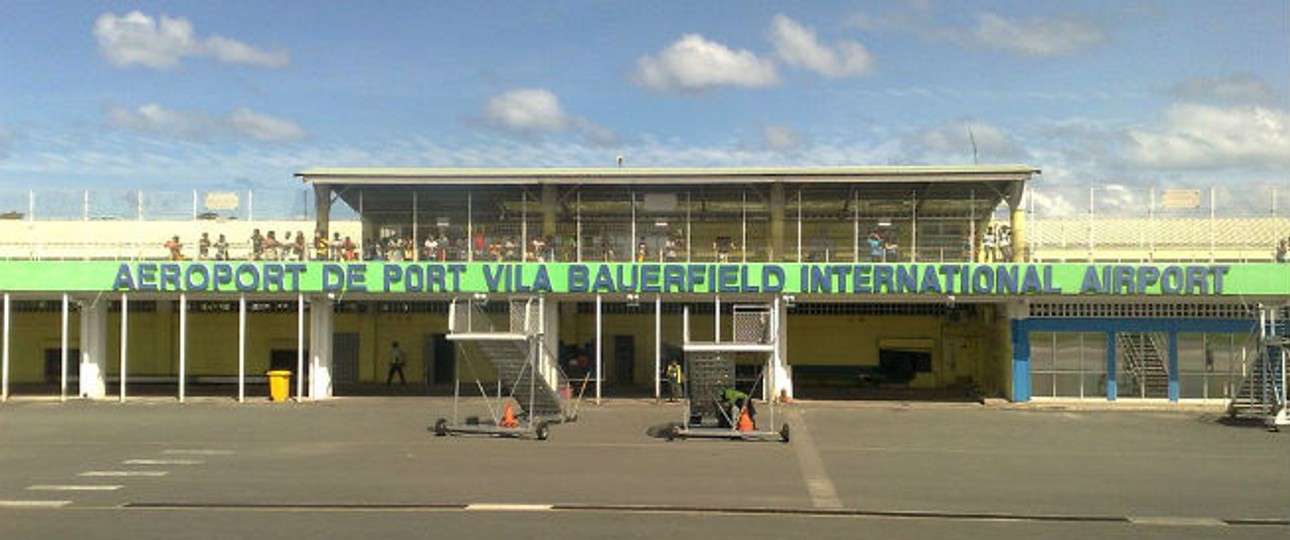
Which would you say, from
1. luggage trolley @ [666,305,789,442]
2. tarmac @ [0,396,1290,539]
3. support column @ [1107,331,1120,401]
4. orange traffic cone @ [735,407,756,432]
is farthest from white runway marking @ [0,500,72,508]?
support column @ [1107,331,1120,401]

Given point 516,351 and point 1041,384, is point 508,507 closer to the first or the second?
point 516,351

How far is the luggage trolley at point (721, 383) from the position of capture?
21.5m

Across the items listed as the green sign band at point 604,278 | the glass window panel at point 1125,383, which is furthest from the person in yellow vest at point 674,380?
the glass window panel at point 1125,383

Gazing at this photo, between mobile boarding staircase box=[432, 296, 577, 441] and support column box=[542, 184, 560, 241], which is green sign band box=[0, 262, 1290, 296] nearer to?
support column box=[542, 184, 560, 241]

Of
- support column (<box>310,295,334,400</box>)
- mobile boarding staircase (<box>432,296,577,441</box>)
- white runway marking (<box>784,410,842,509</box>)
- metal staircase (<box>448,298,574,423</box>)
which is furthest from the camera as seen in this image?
support column (<box>310,295,334,400</box>)

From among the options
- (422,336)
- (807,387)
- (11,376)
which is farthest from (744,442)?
(11,376)

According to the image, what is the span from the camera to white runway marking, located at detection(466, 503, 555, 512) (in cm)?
1355

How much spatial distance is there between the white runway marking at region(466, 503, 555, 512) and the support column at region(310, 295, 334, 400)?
1895 cm

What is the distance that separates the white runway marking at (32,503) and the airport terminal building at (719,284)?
50.2 feet

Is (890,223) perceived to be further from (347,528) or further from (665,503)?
(347,528)

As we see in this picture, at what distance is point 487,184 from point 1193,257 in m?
20.7

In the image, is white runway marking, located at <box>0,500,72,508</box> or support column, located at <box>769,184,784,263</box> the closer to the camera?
white runway marking, located at <box>0,500,72,508</box>

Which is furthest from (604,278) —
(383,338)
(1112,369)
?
(1112,369)

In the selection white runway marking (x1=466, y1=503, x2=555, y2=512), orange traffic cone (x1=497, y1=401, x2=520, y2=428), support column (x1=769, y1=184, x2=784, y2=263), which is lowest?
white runway marking (x1=466, y1=503, x2=555, y2=512)
